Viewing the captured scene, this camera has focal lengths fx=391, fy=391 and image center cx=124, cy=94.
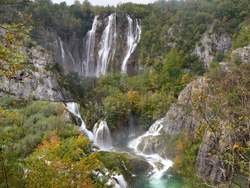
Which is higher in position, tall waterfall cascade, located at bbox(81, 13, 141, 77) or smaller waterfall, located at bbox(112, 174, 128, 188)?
tall waterfall cascade, located at bbox(81, 13, 141, 77)

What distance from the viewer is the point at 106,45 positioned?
51.7 m

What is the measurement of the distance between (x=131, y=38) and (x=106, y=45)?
11.2 feet

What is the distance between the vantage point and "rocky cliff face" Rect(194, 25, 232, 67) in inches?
1785

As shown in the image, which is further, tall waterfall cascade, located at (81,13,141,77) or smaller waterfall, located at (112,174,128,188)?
tall waterfall cascade, located at (81,13,141,77)

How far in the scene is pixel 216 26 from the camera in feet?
151

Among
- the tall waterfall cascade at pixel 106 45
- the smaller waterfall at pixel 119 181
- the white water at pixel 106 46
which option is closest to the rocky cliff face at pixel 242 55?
the smaller waterfall at pixel 119 181

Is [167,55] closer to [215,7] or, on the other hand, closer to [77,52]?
[215,7]

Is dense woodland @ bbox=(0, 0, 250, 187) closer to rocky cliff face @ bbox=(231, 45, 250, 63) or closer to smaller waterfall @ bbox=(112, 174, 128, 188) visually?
rocky cliff face @ bbox=(231, 45, 250, 63)

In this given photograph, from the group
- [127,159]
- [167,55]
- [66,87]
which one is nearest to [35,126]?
[127,159]

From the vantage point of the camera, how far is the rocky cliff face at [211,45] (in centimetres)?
4534

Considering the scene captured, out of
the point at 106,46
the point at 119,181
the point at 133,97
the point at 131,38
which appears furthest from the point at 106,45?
the point at 119,181

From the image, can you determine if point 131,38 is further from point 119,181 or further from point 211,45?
point 119,181

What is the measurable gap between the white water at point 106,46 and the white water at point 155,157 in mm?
16549

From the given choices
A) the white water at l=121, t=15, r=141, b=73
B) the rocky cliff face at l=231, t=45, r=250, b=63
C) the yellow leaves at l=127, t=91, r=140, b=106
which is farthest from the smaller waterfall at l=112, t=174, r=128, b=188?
the white water at l=121, t=15, r=141, b=73
